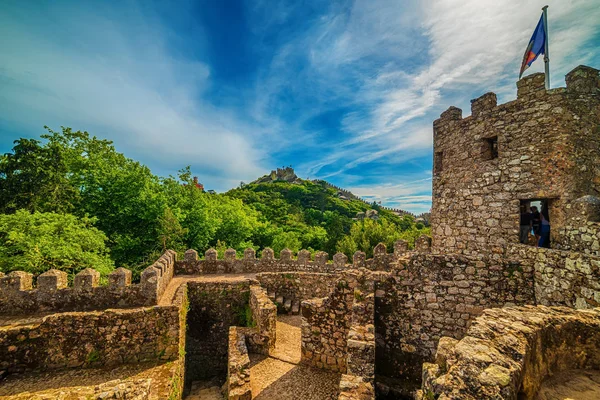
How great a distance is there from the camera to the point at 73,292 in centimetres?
763

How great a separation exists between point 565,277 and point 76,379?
31.7ft

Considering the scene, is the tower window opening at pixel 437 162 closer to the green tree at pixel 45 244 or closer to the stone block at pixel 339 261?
the stone block at pixel 339 261

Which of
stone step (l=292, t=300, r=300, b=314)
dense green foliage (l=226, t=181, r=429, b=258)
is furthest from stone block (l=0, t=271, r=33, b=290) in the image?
dense green foliage (l=226, t=181, r=429, b=258)

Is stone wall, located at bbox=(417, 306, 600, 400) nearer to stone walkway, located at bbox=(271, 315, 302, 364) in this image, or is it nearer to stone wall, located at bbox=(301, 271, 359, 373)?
stone wall, located at bbox=(301, 271, 359, 373)

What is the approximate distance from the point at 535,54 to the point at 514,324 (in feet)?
23.7

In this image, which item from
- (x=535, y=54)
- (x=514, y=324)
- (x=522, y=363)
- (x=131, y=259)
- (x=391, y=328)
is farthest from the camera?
(x=131, y=259)

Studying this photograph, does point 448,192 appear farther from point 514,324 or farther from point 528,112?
point 514,324

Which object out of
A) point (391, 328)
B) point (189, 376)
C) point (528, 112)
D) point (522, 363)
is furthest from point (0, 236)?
point (528, 112)

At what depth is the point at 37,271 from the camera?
348 inches

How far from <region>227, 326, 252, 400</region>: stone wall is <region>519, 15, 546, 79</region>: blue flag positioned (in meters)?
10.3

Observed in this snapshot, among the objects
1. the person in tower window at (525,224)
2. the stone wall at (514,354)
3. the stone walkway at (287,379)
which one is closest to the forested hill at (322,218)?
the stone walkway at (287,379)

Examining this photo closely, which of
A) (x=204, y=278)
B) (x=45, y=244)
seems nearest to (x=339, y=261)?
(x=204, y=278)

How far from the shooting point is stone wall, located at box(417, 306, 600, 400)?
6.44 ft

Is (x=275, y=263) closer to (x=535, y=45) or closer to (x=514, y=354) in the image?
(x=514, y=354)
